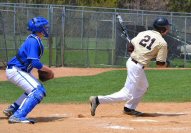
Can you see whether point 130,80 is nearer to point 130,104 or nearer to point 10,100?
point 130,104

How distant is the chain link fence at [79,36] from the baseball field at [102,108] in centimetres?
323

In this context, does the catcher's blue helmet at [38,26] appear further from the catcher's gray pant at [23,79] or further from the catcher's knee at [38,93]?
the catcher's knee at [38,93]

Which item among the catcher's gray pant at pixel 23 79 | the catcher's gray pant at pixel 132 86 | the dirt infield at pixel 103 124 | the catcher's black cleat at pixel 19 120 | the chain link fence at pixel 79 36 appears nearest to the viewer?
the dirt infield at pixel 103 124

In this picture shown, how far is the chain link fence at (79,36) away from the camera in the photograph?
80.3 feet

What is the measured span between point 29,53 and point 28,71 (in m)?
0.47

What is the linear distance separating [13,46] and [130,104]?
1576 centimetres

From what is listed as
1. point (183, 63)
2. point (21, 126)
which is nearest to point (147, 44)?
point (21, 126)

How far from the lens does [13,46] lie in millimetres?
24250

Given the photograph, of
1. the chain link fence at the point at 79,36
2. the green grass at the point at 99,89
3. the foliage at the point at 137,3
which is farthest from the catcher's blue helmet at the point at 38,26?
the foliage at the point at 137,3

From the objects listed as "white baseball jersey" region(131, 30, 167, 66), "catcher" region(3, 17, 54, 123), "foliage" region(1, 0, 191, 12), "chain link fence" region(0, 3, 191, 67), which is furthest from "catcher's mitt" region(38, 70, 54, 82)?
"foliage" region(1, 0, 191, 12)

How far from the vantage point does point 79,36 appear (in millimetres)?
25969

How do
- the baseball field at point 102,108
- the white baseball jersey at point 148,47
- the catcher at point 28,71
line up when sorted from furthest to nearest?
1. the white baseball jersey at point 148,47
2. the catcher at point 28,71
3. the baseball field at point 102,108

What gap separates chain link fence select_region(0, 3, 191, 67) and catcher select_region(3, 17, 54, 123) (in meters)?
15.8

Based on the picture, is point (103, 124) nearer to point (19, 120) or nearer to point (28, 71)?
point (19, 120)
